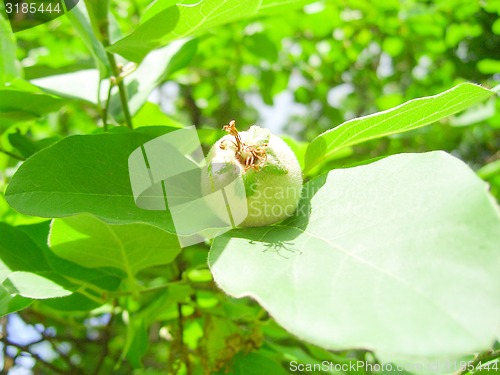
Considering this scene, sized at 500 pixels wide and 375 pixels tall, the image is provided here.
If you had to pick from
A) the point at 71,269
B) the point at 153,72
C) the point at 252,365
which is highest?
the point at 153,72

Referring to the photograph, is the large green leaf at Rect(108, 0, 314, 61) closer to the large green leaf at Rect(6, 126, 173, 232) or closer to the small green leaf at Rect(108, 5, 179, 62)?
the small green leaf at Rect(108, 5, 179, 62)

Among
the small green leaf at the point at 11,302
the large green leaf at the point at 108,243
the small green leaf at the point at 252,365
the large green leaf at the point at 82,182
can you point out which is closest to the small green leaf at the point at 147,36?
the large green leaf at the point at 82,182

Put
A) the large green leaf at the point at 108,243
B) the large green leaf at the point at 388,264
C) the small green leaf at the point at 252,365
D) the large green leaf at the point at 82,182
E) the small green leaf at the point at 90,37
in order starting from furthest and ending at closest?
1. the small green leaf at the point at 252,365
2. the small green leaf at the point at 90,37
3. the large green leaf at the point at 108,243
4. the large green leaf at the point at 82,182
5. the large green leaf at the point at 388,264

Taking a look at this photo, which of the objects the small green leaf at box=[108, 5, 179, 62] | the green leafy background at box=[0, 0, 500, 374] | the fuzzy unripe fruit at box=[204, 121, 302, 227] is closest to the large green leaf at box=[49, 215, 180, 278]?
the green leafy background at box=[0, 0, 500, 374]

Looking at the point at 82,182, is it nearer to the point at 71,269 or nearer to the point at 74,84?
the point at 71,269

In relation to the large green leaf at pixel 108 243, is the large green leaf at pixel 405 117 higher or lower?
higher

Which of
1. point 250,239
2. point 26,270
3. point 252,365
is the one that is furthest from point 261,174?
point 252,365

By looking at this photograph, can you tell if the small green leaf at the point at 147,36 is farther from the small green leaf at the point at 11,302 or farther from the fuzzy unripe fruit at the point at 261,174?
the small green leaf at the point at 11,302
